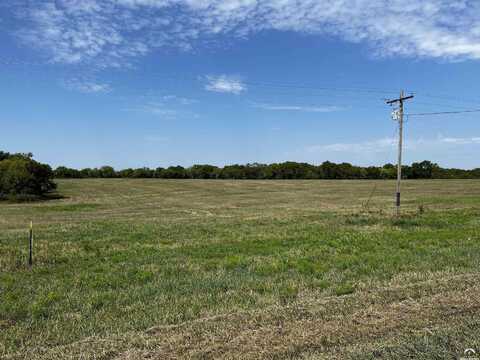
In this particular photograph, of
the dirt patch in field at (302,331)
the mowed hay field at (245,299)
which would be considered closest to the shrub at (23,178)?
the mowed hay field at (245,299)

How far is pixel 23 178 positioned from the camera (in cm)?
5419

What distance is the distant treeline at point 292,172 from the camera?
4577 inches

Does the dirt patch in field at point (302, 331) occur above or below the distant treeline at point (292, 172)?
below

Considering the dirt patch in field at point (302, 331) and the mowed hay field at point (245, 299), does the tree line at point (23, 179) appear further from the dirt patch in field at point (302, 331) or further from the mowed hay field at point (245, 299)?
the dirt patch in field at point (302, 331)

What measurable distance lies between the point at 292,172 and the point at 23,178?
3164 inches

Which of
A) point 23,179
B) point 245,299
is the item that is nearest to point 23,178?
point 23,179

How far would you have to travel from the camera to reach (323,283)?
7.84 m

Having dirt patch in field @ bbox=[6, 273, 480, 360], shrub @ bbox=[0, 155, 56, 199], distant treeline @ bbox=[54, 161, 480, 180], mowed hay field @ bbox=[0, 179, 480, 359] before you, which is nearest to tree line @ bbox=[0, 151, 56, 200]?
shrub @ bbox=[0, 155, 56, 199]

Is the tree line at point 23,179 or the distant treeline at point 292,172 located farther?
the distant treeline at point 292,172

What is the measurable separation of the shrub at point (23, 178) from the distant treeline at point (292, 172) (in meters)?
56.1

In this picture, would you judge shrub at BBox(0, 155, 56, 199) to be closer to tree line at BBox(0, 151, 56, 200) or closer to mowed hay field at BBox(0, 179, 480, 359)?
tree line at BBox(0, 151, 56, 200)

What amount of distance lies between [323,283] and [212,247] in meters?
5.32

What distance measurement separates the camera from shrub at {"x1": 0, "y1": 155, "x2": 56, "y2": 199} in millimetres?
53188

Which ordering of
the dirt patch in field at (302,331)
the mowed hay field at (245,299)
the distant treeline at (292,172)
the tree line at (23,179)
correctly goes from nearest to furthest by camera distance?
the dirt patch in field at (302,331) < the mowed hay field at (245,299) < the tree line at (23,179) < the distant treeline at (292,172)
